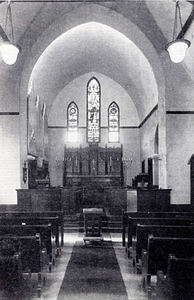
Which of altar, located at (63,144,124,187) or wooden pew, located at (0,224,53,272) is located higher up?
altar, located at (63,144,124,187)

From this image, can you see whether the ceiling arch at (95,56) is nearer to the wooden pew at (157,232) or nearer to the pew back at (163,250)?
the wooden pew at (157,232)

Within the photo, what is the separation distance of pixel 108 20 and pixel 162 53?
2197 mm

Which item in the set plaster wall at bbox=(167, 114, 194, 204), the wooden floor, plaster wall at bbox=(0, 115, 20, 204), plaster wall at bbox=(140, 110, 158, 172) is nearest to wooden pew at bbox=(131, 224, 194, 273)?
the wooden floor

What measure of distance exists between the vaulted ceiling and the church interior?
0.15 ft

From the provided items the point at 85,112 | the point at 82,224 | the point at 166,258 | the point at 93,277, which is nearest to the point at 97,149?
the point at 85,112

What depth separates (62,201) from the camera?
11688mm

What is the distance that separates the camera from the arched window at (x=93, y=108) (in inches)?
819

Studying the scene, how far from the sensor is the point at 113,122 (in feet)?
68.5

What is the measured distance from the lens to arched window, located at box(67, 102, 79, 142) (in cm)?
2083

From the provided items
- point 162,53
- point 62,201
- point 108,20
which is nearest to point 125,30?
point 108,20

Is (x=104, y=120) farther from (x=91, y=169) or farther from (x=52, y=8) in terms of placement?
(x=52, y=8)

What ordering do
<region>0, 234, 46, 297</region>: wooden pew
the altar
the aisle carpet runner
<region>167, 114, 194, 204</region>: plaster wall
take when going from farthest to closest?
the altar, <region>167, 114, 194, 204</region>: plaster wall, the aisle carpet runner, <region>0, 234, 46, 297</region>: wooden pew

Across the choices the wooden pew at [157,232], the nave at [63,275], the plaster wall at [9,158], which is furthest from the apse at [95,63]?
the wooden pew at [157,232]

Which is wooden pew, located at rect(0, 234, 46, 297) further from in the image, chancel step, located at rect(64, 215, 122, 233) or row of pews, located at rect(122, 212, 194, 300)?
chancel step, located at rect(64, 215, 122, 233)
